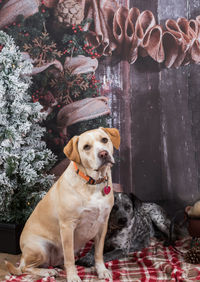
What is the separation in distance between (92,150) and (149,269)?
1239 millimetres

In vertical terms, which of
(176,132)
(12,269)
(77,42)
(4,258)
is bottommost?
(4,258)

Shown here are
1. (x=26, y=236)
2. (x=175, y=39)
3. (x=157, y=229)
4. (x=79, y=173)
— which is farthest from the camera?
(x=175, y=39)

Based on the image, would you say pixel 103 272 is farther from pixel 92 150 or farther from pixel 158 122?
pixel 158 122

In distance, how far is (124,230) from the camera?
127 inches

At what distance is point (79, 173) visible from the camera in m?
→ 2.62

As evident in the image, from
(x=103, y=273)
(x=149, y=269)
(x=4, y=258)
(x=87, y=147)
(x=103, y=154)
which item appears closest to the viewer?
(x=103, y=154)

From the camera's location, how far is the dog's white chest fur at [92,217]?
258 cm

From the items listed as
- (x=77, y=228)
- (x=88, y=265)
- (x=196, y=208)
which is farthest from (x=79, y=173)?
(x=196, y=208)

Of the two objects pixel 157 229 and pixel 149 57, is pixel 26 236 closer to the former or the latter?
pixel 157 229

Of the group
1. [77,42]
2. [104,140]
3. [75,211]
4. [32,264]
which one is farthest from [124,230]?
[77,42]

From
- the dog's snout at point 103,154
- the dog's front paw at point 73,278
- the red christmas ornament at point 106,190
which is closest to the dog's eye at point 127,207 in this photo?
the red christmas ornament at point 106,190

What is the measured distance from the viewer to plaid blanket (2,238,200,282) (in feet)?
8.76

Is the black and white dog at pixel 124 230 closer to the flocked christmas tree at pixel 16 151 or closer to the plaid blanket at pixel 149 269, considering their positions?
the plaid blanket at pixel 149 269

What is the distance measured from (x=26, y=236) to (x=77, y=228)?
49 cm
